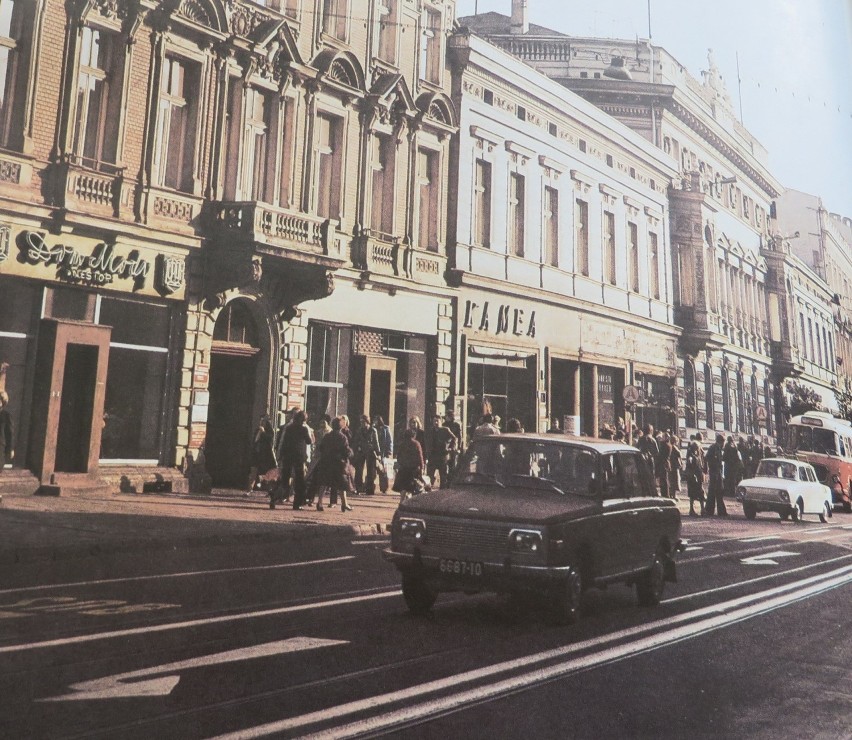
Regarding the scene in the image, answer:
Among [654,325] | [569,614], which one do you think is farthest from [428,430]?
[569,614]

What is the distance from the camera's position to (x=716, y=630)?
7.15 meters

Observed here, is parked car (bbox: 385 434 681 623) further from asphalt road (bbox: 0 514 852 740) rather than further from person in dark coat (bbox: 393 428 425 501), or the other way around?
person in dark coat (bbox: 393 428 425 501)

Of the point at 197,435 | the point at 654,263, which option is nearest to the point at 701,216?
the point at 654,263

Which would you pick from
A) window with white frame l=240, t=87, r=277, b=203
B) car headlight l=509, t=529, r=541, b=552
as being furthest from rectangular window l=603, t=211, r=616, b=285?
car headlight l=509, t=529, r=541, b=552

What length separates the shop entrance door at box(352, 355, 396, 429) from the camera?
71.1 feet

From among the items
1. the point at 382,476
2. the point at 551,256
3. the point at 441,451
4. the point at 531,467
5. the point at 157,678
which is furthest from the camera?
the point at 551,256

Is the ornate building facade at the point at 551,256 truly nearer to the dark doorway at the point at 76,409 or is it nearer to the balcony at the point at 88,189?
the balcony at the point at 88,189

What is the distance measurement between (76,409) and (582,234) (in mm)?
20245

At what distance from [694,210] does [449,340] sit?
17.8 m

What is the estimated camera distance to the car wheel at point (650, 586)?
8.42 m

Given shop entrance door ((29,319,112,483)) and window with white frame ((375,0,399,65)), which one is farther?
window with white frame ((375,0,399,65))

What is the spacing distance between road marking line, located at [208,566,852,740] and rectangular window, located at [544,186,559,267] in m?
20.8

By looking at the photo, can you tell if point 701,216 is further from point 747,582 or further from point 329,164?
point 747,582

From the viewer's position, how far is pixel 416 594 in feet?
23.8
